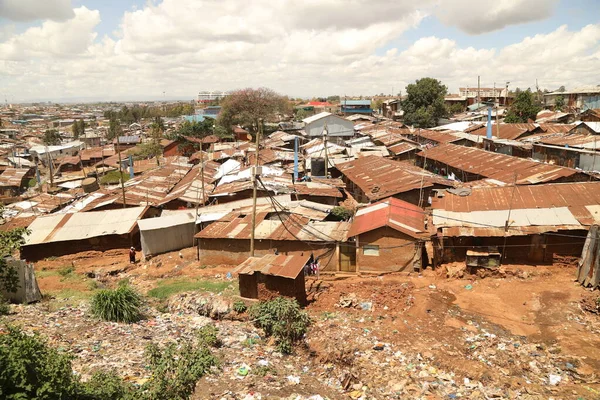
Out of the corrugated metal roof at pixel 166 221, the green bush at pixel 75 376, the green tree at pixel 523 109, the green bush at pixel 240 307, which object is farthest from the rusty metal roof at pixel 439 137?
the green bush at pixel 75 376

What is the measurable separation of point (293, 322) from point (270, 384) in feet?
7.98

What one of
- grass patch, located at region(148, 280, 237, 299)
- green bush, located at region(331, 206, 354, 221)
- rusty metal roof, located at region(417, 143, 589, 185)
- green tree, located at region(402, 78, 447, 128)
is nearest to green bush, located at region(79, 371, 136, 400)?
grass patch, located at region(148, 280, 237, 299)

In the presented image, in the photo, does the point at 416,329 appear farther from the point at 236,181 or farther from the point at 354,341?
the point at 236,181

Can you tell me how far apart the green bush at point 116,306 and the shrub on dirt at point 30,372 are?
5.07m

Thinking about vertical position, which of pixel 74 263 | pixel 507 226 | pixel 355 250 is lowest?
pixel 74 263

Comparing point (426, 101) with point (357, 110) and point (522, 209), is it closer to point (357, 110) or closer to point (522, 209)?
point (357, 110)

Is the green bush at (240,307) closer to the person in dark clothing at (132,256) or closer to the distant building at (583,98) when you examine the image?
the person in dark clothing at (132,256)

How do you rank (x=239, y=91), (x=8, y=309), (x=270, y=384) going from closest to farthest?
1. (x=270, y=384)
2. (x=8, y=309)
3. (x=239, y=91)

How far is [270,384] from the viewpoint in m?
8.26

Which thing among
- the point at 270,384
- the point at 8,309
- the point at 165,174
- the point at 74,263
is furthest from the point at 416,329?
the point at 165,174

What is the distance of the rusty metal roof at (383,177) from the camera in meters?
20.8

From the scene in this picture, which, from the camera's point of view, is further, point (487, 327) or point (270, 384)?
point (487, 327)

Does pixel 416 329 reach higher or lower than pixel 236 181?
lower

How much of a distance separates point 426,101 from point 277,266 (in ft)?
157
